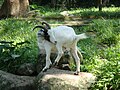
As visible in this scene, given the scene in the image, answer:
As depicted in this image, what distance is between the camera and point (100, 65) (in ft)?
21.0

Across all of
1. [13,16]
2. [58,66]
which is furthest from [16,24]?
[58,66]

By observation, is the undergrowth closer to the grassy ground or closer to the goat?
the grassy ground

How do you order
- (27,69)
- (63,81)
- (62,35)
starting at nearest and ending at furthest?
(63,81) → (62,35) → (27,69)

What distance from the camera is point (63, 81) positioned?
5.45m

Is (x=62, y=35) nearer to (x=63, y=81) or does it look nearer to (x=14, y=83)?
(x=63, y=81)

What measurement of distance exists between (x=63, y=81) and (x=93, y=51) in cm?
208

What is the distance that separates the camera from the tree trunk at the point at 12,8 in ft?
42.9

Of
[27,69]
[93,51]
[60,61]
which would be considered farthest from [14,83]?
[93,51]

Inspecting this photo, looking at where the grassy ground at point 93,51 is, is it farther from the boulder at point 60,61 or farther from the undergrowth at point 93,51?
the boulder at point 60,61

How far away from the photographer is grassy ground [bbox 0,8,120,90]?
5852 mm

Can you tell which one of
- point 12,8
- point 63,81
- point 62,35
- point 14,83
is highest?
point 62,35

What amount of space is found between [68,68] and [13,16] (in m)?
7.21

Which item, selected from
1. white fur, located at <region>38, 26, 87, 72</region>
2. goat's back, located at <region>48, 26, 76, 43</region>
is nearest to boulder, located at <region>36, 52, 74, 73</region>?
white fur, located at <region>38, 26, 87, 72</region>

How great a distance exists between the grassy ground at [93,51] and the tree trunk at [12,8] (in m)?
2.75
